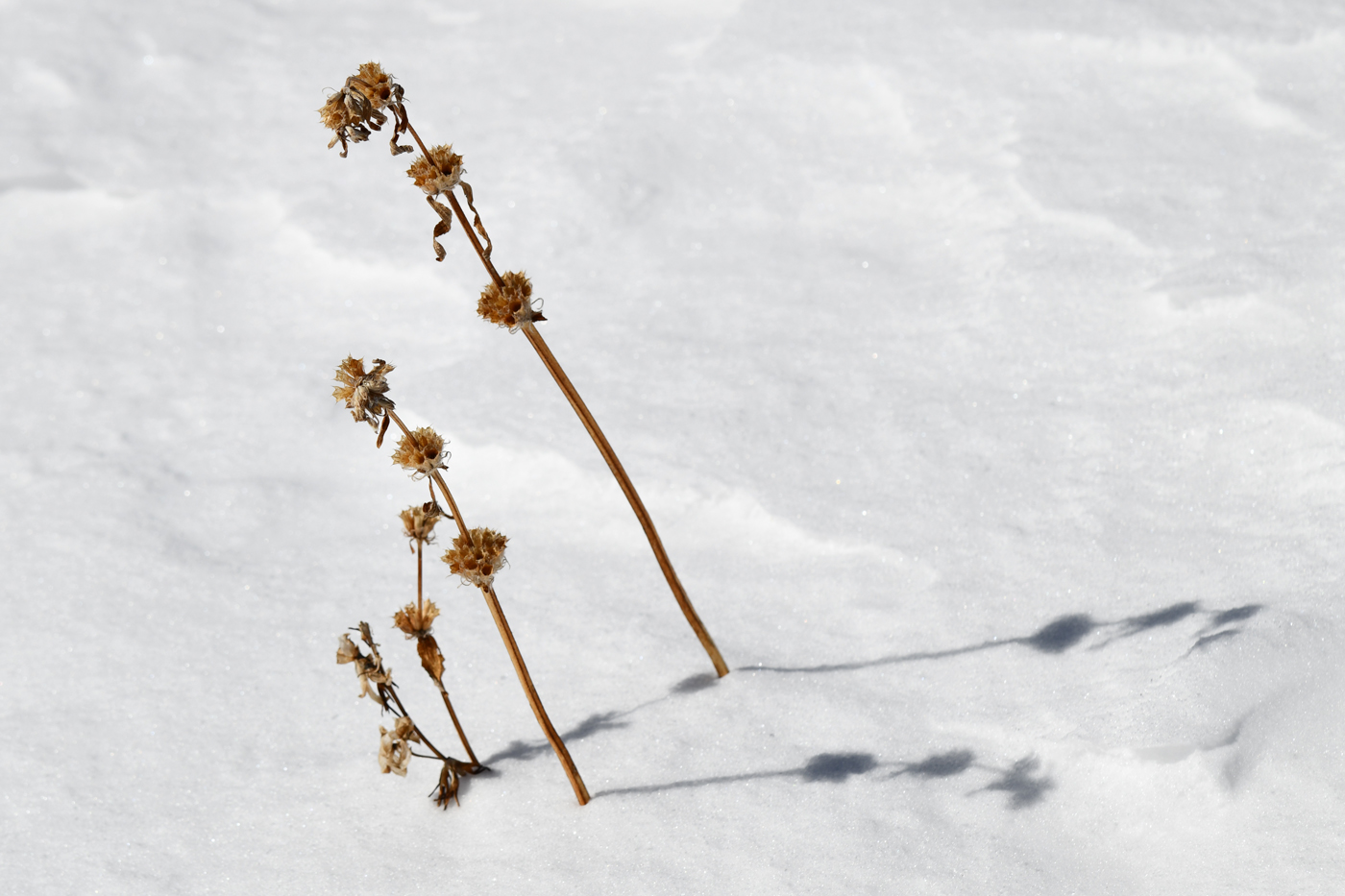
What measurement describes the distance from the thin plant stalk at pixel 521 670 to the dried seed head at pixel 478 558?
0.03ft

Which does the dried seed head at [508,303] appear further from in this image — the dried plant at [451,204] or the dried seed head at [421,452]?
the dried seed head at [421,452]

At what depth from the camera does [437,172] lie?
1.29m

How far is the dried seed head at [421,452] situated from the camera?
4.33ft

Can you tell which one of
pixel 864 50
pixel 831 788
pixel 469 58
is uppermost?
pixel 469 58

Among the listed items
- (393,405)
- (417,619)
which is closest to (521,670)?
(417,619)

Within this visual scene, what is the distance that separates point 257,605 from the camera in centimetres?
199

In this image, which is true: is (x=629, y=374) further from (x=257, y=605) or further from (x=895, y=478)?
(x=257, y=605)

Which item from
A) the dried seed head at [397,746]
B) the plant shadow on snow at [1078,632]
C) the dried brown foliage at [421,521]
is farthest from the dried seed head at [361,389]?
the plant shadow on snow at [1078,632]

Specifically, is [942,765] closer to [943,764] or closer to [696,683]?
[943,764]

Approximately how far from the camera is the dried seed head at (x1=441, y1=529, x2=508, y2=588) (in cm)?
137

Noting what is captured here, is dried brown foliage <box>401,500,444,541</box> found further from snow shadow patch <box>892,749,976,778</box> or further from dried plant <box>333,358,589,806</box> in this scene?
snow shadow patch <box>892,749,976,778</box>

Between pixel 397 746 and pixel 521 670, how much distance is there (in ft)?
0.61

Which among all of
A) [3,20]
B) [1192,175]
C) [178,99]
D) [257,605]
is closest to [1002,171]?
[1192,175]

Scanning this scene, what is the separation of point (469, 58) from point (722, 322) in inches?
57.0
